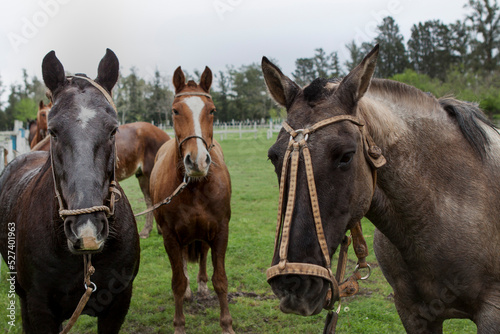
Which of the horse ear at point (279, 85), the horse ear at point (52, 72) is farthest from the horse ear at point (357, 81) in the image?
the horse ear at point (52, 72)

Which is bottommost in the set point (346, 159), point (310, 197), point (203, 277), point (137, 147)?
point (203, 277)

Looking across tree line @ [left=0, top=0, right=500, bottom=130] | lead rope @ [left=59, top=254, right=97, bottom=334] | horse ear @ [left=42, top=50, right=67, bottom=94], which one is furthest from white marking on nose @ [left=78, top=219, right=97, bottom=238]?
tree line @ [left=0, top=0, right=500, bottom=130]

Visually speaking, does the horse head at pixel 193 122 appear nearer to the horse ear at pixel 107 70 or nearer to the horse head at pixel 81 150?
the horse ear at pixel 107 70

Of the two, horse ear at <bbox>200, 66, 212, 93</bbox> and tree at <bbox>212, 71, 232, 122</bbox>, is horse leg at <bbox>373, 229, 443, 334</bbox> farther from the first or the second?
tree at <bbox>212, 71, 232, 122</bbox>

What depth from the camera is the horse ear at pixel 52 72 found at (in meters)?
2.58

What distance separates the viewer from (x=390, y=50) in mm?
40469

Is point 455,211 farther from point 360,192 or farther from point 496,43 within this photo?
point 496,43

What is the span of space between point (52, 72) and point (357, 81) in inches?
82.5

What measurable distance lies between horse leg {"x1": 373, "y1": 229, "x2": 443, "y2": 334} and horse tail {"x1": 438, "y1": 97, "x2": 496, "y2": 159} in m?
0.90

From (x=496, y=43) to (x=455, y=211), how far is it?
4892 centimetres

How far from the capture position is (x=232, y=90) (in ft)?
195

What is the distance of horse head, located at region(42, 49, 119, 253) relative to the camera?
2088 millimetres

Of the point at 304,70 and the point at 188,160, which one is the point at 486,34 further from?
the point at 188,160

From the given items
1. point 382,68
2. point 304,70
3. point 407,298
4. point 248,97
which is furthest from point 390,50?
point 407,298
